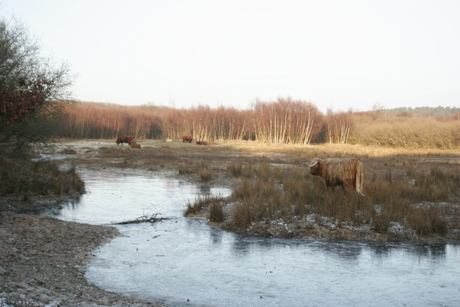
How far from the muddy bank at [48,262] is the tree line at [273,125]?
44784 mm

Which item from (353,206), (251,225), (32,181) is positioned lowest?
(251,225)

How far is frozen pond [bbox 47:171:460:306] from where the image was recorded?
5.83 m

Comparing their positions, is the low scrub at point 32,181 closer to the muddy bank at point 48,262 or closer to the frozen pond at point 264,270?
the frozen pond at point 264,270

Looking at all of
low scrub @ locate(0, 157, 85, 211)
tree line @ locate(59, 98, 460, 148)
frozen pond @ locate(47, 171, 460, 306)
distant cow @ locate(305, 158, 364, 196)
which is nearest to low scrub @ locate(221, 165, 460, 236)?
distant cow @ locate(305, 158, 364, 196)

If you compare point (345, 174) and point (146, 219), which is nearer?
point (146, 219)

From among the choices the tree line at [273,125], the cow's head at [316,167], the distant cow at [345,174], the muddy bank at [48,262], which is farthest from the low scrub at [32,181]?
the tree line at [273,125]

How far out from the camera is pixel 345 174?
11734mm

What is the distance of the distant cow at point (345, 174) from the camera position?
11.5 m

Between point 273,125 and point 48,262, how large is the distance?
62.4m

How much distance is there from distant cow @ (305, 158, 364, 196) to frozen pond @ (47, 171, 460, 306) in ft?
10.1

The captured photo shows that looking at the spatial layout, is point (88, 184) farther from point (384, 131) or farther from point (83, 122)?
point (83, 122)

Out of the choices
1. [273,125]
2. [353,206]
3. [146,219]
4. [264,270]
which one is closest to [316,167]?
[353,206]

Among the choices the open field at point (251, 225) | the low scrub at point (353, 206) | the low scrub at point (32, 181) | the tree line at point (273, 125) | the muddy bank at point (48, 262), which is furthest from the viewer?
the tree line at point (273, 125)

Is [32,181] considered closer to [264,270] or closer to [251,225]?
[251,225]
